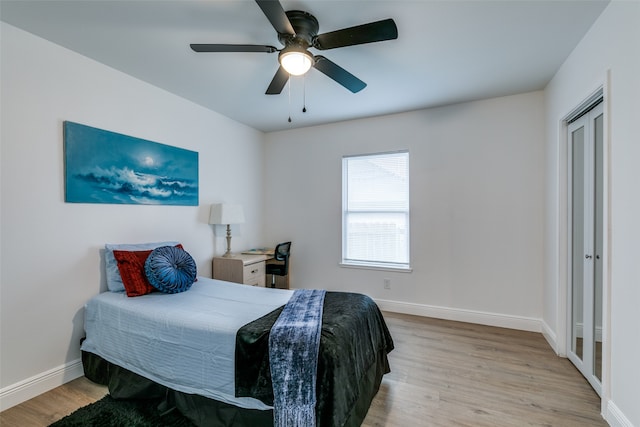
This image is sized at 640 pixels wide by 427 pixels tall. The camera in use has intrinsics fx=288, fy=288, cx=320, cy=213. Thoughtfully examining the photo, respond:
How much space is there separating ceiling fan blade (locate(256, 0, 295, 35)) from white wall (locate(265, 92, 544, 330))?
7.95ft

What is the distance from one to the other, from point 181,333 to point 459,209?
313 centimetres

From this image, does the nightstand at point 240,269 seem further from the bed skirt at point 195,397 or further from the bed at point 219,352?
the bed skirt at point 195,397

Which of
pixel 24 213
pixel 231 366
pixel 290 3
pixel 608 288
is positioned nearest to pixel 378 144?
pixel 290 3

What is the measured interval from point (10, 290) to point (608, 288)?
12.9 ft

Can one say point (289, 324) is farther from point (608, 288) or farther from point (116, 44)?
point (116, 44)

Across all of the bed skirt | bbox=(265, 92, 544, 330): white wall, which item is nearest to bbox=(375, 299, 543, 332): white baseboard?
bbox=(265, 92, 544, 330): white wall

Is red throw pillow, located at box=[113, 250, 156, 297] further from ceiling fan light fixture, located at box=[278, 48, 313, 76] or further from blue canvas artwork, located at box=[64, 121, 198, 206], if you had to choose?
ceiling fan light fixture, located at box=[278, 48, 313, 76]

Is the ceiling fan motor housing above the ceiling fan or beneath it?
above

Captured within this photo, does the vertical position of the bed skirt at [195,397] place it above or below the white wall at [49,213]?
below

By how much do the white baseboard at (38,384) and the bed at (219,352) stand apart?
13cm

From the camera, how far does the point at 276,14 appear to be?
152cm

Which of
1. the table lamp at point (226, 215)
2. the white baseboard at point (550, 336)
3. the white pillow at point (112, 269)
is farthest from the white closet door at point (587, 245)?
the white pillow at point (112, 269)

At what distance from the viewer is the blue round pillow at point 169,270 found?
2.33m

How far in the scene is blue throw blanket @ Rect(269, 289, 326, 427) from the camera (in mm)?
1458
